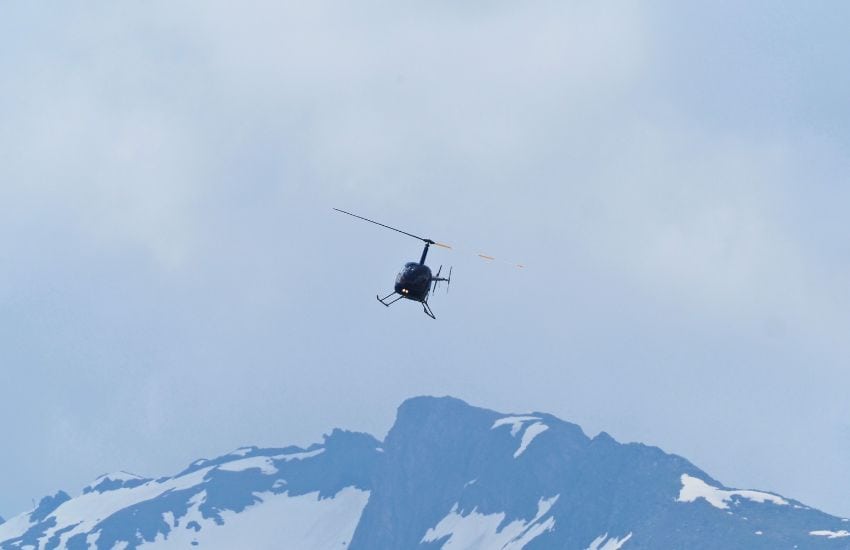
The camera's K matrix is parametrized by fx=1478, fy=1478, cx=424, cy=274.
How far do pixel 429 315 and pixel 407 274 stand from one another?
5813mm

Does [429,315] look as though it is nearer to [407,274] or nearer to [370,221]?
[407,274]

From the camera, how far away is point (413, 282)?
120250 mm

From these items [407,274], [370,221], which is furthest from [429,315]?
[370,221]

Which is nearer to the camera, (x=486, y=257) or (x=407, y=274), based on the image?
(x=486, y=257)

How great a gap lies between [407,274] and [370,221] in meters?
15.6

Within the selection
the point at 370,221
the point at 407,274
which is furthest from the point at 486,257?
the point at 407,274

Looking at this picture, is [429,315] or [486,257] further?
[429,315]

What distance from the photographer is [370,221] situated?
10562 centimetres

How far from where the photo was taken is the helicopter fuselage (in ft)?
395

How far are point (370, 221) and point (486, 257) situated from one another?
345 inches

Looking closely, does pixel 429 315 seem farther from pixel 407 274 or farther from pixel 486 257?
pixel 486 257

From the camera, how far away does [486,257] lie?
104000 mm

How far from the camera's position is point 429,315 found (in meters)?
116

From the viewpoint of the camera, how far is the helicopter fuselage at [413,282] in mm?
120250
